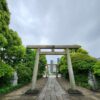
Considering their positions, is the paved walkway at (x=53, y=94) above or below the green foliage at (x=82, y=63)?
below

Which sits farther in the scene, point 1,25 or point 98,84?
point 98,84

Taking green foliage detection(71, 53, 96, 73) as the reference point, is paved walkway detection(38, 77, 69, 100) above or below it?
below

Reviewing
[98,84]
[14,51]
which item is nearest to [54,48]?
[14,51]

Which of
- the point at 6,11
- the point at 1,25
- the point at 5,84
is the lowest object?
the point at 5,84

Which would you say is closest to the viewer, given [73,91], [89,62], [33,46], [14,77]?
[73,91]

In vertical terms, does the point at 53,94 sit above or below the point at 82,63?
below

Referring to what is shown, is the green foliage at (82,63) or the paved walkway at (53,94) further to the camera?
the green foliage at (82,63)

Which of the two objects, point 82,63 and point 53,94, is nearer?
point 53,94

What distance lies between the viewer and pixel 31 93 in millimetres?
8500

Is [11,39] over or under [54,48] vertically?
over

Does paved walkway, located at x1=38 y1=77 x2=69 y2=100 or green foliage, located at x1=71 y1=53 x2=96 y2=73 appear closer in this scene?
paved walkway, located at x1=38 y1=77 x2=69 y2=100

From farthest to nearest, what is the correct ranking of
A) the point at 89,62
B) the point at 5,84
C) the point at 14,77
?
the point at 89,62 → the point at 14,77 → the point at 5,84

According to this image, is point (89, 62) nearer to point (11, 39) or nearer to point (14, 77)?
point (14, 77)

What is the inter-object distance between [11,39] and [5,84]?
368 cm
